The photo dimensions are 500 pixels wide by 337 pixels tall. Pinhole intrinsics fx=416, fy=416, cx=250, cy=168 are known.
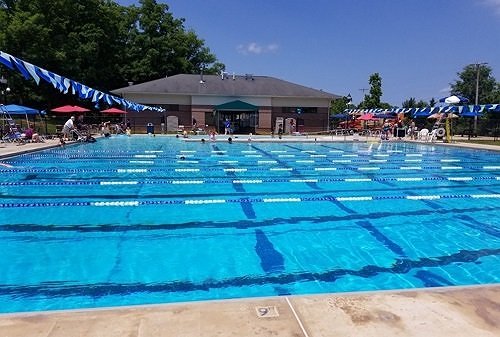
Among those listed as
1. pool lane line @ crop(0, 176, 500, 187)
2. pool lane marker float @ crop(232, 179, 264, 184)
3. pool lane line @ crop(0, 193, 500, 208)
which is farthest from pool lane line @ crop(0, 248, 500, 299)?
pool lane line @ crop(0, 176, 500, 187)

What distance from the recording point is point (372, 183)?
1163 centimetres

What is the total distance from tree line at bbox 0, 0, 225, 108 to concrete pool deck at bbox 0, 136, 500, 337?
41.3 m

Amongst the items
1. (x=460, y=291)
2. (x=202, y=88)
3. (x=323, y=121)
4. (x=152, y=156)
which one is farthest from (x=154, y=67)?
(x=460, y=291)

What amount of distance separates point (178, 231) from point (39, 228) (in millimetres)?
2336

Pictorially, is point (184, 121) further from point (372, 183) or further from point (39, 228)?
point (39, 228)

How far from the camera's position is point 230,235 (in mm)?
6781

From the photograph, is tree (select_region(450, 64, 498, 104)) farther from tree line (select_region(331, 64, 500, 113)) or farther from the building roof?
the building roof

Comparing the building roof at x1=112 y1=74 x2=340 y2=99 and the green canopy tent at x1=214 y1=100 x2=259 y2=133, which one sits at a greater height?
the building roof at x1=112 y1=74 x2=340 y2=99

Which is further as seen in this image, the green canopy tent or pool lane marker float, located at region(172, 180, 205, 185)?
the green canopy tent

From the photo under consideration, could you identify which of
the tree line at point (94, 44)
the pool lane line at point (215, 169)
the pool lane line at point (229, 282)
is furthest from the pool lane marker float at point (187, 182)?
the tree line at point (94, 44)

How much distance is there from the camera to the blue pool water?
4.92 meters

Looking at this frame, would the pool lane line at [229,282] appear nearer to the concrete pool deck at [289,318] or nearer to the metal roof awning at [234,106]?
the concrete pool deck at [289,318]

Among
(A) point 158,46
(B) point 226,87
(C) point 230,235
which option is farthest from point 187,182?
(A) point 158,46

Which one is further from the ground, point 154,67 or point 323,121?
point 154,67
